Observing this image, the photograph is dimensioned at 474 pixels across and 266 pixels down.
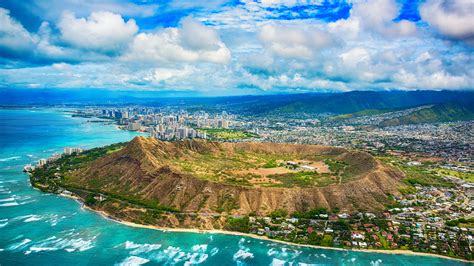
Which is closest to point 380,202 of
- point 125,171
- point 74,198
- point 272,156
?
point 272,156

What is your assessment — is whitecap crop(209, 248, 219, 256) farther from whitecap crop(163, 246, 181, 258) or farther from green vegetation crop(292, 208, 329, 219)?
green vegetation crop(292, 208, 329, 219)

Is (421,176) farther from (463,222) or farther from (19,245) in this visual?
(19,245)

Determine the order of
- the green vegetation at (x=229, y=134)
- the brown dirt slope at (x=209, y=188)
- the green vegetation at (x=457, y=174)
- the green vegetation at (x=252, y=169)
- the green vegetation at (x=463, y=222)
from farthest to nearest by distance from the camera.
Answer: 1. the green vegetation at (x=229, y=134)
2. the green vegetation at (x=457, y=174)
3. the green vegetation at (x=252, y=169)
4. the brown dirt slope at (x=209, y=188)
5. the green vegetation at (x=463, y=222)

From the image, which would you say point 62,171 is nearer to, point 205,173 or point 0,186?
point 0,186

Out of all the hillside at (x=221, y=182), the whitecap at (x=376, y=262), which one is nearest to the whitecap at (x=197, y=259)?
the hillside at (x=221, y=182)

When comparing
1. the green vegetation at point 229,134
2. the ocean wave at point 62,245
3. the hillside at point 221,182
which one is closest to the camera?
the ocean wave at point 62,245

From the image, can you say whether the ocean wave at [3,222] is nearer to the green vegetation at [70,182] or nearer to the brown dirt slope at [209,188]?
the green vegetation at [70,182]
